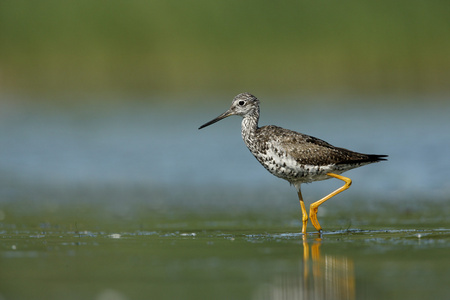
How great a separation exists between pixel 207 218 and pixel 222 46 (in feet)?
96.8

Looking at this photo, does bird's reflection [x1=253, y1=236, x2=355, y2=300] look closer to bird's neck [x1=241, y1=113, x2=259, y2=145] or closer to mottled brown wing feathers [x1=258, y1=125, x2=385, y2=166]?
mottled brown wing feathers [x1=258, y1=125, x2=385, y2=166]

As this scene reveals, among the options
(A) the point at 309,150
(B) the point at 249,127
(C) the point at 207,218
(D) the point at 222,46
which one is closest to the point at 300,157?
(A) the point at 309,150

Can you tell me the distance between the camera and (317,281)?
6.92 m

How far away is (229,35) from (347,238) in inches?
1304

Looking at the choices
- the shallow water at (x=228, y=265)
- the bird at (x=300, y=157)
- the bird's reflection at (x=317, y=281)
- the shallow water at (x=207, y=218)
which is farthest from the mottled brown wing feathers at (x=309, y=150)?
the bird's reflection at (x=317, y=281)

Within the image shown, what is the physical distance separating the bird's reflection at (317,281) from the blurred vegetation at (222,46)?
98.5 ft

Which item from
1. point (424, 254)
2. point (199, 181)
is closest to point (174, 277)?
point (424, 254)

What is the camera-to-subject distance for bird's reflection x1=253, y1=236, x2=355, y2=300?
651 cm

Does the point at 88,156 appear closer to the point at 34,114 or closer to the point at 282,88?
the point at 34,114

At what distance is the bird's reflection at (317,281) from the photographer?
6514 mm

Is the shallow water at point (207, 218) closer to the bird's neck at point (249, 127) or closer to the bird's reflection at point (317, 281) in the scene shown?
the bird's reflection at point (317, 281)

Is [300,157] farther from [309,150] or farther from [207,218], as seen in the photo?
[207,218]

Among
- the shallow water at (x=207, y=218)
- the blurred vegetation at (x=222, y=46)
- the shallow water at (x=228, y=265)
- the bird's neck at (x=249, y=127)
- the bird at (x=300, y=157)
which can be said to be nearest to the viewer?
the shallow water at (x=228, y=265)

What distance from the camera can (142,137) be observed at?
2611 cm
